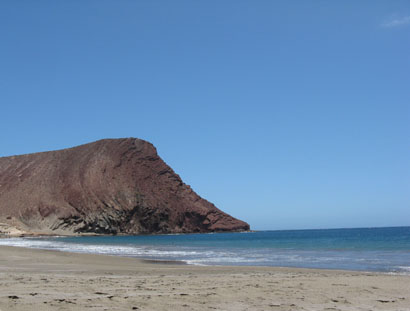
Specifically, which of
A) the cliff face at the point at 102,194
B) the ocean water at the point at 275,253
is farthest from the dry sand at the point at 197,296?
the cliff face at the point at 102,194

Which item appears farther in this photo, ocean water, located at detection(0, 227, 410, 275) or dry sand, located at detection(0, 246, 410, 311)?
ocean water, located at detection(0, 227, 410, 275)

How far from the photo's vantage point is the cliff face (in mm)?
99000

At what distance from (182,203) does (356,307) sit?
103865 millimetres

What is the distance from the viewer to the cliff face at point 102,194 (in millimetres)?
99000

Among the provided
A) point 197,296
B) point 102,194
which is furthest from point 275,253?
point 102,194

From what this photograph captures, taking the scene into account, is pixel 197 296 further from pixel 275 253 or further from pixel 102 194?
pixel 102 194

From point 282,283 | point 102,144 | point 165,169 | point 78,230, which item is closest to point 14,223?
point 78,230

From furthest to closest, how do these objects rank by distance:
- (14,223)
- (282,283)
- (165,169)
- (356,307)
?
(165,169) → (14,223) → (282,283) → (356,307)

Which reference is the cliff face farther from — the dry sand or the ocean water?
the dry sand

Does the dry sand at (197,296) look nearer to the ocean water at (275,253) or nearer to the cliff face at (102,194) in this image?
the ocean water at (275,253)

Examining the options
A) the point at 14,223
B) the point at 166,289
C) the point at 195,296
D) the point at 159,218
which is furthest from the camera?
the point at 159,218

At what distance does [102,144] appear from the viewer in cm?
11638

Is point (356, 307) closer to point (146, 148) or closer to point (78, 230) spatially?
point (78, 230)

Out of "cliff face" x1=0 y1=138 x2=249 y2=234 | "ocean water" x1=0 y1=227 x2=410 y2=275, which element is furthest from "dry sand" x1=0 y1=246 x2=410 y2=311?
"cliff face" x1=0 y1=138 x2=249 y2=234
